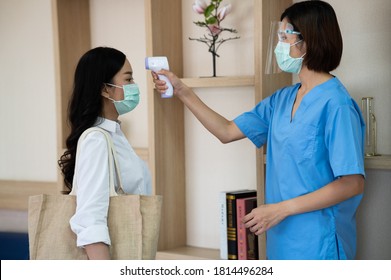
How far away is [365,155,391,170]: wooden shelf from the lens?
2066mm

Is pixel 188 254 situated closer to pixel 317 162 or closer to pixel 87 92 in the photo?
pixel 317 162

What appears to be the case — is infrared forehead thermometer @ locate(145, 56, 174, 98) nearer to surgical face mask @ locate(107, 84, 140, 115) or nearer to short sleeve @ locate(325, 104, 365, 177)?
surgical face mask @ locate(107, 84, 140, 115)

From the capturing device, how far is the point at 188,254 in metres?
2.62

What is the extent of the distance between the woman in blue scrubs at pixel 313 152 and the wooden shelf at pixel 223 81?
32 centimetres

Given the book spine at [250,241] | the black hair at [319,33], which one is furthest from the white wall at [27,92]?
the black hair at [319,33]

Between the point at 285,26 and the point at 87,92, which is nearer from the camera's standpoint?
the point at 87,92

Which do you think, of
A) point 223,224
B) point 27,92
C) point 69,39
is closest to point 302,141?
point 223,224

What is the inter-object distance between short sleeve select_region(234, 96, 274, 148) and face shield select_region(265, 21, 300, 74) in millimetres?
116

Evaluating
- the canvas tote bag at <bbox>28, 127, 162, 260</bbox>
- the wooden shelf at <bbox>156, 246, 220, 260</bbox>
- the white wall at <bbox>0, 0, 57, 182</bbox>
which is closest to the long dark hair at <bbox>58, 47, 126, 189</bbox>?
the canvas tote bag at <bbox>28, 127, 162, 260</bbox>

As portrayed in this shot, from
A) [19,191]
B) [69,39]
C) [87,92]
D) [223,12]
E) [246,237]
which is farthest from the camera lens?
[19,191]

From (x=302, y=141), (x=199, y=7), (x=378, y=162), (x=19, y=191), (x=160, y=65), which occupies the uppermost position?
(x=199, y=7)

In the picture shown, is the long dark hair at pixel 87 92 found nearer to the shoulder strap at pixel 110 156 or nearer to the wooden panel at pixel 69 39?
the shoulder strap at pixel 110 156

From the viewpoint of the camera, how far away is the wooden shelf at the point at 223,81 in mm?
2336

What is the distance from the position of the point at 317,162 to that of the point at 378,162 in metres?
0.33
